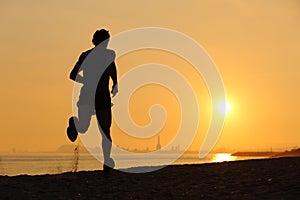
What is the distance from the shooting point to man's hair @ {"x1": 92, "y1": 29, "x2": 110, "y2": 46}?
1441 cm

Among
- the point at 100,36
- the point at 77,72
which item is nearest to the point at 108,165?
the point at 77,72

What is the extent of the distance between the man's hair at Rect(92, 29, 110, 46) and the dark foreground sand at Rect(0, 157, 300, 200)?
2.97 meters

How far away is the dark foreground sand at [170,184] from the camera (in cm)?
1145

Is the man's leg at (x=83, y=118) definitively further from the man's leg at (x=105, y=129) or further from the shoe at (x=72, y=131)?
the man's leg at (x=105, y=129)

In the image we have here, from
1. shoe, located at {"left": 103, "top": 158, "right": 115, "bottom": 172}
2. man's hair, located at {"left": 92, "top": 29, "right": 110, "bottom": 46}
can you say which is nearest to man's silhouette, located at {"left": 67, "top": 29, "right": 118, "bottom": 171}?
man's hair, located at {"left": 92, "top": 29, "right": 110, "bottom": 46}

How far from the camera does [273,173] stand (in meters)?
13.2

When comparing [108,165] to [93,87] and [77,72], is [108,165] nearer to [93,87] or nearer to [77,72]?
[93,87]

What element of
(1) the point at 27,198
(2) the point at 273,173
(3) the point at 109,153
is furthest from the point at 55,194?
(2) the point at 273,173

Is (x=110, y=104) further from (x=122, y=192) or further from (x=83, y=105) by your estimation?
(x=122, y=192)

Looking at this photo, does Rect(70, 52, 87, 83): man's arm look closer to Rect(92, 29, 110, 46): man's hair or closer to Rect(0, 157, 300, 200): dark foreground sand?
Rect(92, 29, 110, 46): man's hair

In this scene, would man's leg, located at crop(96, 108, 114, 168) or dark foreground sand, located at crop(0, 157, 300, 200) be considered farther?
man's leg, located at crop(96, 108, 114, 168)

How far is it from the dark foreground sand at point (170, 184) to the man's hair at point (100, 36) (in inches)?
117

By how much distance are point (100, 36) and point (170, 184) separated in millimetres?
3932

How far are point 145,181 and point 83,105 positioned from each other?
8.25ft
